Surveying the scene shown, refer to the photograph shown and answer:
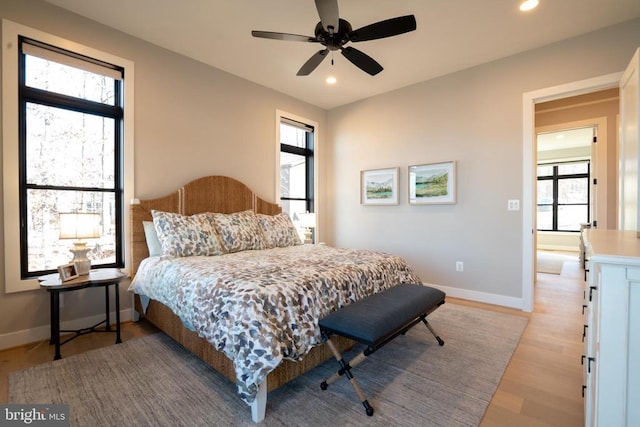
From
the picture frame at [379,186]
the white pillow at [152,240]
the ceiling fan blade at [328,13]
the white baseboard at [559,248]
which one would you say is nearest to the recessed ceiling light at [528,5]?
the ceiling fan blade at [328,13]

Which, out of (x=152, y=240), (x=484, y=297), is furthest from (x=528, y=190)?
(x=152, y=240)

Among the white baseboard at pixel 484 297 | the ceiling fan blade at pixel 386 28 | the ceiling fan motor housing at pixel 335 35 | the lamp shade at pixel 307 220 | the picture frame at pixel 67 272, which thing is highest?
the ceiling fan motor housing at pixel 335 35

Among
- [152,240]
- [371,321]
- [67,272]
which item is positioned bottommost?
[371,321]

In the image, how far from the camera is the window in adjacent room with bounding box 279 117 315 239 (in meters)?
4.62

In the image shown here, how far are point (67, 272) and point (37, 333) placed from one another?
68 centimetres

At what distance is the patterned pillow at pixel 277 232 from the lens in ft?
11.3

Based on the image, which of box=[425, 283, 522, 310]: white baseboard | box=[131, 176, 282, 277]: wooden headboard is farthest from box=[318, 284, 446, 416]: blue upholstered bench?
box=[131, 176, 282, 277]: wooden headboard

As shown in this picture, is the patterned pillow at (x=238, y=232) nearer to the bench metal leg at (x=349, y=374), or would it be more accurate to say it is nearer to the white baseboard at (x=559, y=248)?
the bench metal leg at (x=349, y=374)

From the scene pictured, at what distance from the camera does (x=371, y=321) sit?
1.67m

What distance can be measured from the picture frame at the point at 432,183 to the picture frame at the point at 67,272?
148 inches

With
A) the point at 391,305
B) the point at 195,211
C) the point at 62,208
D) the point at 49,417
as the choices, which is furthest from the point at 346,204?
the point at 49,417

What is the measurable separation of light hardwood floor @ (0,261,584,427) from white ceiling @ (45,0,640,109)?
9.35ft

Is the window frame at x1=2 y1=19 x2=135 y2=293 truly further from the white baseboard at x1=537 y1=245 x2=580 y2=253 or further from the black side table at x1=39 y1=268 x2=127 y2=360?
the white baseboard at x1=537 y1=245 x2=580 y2=253

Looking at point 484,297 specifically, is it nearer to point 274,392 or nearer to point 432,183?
point 432,183
